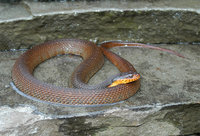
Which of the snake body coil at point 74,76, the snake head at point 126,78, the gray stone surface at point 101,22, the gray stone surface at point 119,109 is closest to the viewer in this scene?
the gray stone surface at point 119,109

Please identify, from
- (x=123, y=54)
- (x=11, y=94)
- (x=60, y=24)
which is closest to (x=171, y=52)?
(x=123, y=54)

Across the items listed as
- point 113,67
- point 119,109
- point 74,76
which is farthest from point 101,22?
point 119,109

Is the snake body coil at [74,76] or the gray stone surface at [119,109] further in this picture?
the snake body coil at [74,76]

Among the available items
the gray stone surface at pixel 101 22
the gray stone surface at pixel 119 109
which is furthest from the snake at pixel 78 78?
the gray stone surface at pixel 101 22

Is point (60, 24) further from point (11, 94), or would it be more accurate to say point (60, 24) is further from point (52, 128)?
point (52, 128)

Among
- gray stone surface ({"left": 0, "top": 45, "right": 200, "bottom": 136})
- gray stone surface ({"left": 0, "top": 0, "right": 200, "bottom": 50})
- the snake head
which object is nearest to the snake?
the snake head

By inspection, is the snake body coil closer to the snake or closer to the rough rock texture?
the snake

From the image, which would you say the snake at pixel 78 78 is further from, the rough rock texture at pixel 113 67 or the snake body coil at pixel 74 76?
the rough rock texture at pixel 113 67

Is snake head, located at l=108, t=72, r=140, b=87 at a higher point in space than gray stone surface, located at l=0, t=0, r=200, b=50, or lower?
lower
